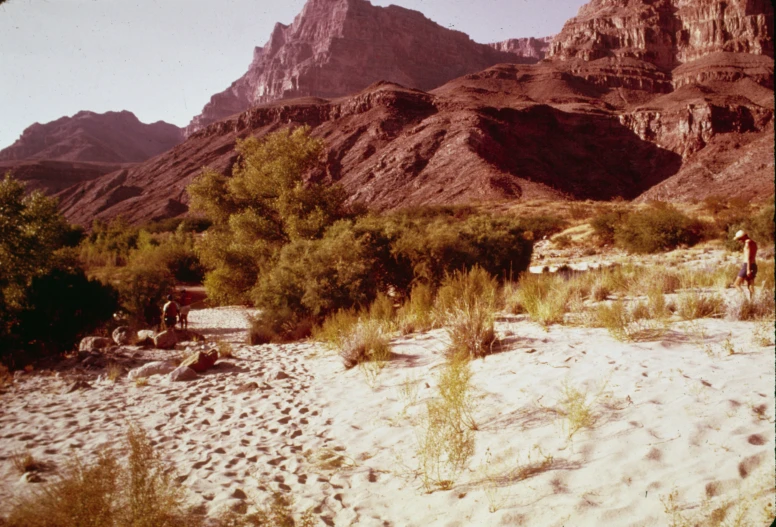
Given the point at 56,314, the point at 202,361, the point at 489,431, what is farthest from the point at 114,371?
the point at 489,431

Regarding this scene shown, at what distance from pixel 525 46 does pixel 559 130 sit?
144554 millimetres

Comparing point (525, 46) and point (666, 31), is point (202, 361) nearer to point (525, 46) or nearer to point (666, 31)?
point (666, 31)

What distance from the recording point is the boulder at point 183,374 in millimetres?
7404

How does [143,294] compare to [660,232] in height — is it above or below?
below

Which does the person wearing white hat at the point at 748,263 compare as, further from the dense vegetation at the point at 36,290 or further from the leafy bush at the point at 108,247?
the leafy bush at the point at 108,247

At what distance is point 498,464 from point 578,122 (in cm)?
7951

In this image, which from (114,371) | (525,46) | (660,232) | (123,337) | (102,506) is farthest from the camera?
(525,46)

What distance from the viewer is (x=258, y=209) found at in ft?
56.8

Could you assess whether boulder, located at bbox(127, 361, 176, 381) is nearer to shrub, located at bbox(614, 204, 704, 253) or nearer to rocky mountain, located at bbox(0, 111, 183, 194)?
shrub, located at bbox(614, 204, 704, 253)

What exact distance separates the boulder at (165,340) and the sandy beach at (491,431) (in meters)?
3.33

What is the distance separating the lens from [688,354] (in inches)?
190

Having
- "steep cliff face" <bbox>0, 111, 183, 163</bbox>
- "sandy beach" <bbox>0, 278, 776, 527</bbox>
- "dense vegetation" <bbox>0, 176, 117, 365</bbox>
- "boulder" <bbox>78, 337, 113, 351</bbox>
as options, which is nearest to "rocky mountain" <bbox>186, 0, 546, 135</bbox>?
"steep cliff face" <bbox>0, 111, 183, 163</bbox>

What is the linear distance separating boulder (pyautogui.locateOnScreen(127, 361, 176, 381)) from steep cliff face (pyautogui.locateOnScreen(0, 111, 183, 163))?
14498 cm

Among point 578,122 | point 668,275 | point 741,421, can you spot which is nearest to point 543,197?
point 578,122
